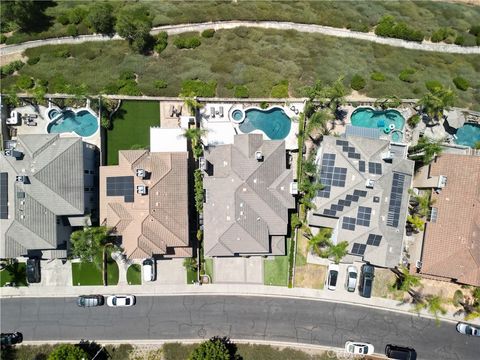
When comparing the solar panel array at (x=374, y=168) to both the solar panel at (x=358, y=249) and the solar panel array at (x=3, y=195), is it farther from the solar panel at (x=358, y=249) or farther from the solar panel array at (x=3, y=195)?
the solar panel array at (x=3, y=195)

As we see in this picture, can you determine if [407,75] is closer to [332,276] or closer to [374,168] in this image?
[374,168]

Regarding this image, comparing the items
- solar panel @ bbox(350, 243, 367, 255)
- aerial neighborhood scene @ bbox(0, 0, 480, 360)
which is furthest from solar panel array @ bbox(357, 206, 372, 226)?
solar panel @ bbox(350, 243, 367, 255)

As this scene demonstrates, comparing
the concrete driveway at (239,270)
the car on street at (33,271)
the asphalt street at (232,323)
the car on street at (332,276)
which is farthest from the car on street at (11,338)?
the car on street at (332,276)

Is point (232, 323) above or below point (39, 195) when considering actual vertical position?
below

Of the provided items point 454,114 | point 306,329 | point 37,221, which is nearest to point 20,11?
point 37,221

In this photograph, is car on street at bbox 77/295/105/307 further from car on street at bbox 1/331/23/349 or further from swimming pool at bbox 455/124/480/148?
swimming pool at bbox 455/124/480/148

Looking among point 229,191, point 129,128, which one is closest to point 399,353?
point 229,191

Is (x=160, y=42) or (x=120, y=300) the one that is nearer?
(x=120, y=300)
